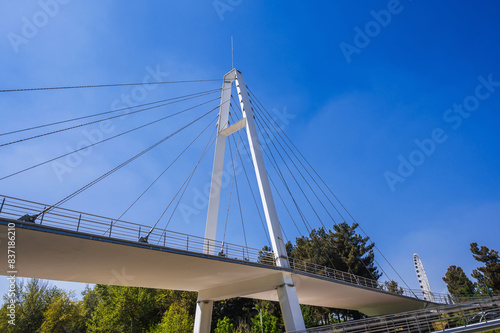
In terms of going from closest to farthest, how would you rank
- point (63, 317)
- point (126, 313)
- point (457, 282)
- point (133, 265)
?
point (133, 265), point (126, 313), point (63, 317), point (457, 282)

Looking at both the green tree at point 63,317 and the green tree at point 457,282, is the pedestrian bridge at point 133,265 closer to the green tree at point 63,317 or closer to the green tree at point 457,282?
the green tree at point 63,317

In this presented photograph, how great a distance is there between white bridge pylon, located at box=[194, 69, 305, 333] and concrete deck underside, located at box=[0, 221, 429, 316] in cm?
71

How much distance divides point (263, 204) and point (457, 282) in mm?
80797

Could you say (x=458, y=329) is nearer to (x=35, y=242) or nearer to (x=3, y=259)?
(x=35, y=242)

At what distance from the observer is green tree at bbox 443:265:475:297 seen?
2835 inches

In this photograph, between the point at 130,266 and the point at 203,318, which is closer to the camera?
the point at 130,266

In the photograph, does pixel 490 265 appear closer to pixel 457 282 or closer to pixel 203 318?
pixel 457 282

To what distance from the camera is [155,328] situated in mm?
36562

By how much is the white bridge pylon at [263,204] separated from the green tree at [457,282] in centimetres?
7399

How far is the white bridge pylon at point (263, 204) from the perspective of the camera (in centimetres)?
1791

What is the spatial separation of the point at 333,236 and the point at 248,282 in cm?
3034

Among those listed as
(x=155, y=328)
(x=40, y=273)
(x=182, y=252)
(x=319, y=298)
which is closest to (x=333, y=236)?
(x=319, y=298)

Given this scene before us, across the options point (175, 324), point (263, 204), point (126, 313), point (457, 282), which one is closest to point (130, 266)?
point (263, 204)

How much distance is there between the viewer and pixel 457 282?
76.7 m
